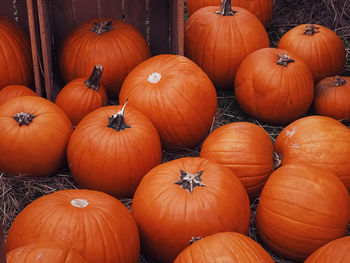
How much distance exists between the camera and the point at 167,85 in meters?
3.18

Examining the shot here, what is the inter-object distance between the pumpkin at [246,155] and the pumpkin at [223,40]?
125 centimetres

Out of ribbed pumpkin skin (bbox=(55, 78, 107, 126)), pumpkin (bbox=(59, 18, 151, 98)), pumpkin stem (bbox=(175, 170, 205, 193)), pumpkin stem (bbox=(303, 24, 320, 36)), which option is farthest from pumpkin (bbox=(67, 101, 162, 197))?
pumpkin stem (bbox=(303, 24, 320, 36))

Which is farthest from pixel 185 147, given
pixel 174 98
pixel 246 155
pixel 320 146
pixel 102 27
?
pixel 102 27

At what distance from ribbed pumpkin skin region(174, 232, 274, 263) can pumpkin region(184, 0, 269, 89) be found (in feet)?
7.52

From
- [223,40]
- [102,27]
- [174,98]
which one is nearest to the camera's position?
[174,98]

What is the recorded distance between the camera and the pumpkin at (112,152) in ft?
9.07

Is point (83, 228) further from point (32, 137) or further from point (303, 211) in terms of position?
point (303, 211)

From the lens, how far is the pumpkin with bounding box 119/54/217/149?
3168 mm

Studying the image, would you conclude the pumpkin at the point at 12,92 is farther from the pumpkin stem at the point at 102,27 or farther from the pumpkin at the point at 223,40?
the pumpkin at the point at 223,40

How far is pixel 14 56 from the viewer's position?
3.60m

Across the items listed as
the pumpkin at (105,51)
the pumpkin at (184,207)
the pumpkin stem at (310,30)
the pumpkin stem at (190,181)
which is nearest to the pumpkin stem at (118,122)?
the pumpkin at (184,207)

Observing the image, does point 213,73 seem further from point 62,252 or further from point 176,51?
point 62,252

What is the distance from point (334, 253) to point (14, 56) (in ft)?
9.19

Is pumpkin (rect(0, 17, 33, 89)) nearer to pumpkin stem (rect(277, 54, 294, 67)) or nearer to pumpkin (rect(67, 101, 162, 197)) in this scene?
pumpkin (rect(67, 101, 162, 197))
